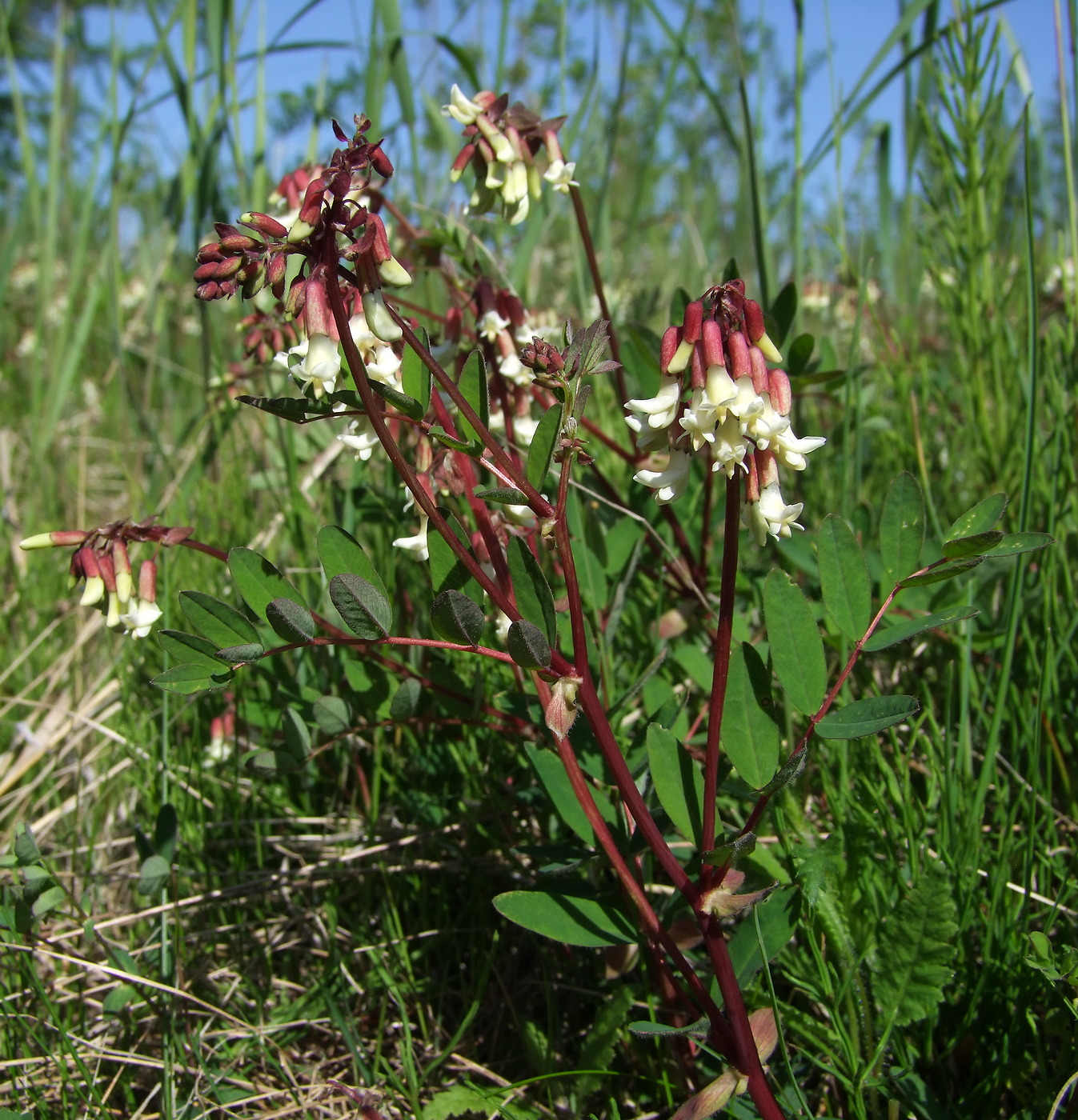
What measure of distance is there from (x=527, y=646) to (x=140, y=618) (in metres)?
0.67

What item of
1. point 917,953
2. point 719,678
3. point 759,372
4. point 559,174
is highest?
point 559,174

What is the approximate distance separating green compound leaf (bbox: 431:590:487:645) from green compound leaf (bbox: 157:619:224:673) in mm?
300

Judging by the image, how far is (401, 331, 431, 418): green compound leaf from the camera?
1082mm

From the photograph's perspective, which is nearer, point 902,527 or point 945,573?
point 945,573

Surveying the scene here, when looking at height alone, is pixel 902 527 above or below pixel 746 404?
below

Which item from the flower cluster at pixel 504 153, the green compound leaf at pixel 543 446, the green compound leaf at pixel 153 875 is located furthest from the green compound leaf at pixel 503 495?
the green compound leaf at pixel 153 875

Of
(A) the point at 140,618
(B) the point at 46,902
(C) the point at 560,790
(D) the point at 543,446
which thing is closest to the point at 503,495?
(D) the point at 543,446

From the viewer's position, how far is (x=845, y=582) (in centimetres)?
115

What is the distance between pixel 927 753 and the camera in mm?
1254

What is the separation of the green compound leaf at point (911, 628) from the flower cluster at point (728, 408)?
23 centimetres

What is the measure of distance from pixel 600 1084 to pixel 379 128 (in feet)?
7.82

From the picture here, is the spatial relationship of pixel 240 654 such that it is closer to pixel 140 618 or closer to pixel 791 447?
pixel 140 618

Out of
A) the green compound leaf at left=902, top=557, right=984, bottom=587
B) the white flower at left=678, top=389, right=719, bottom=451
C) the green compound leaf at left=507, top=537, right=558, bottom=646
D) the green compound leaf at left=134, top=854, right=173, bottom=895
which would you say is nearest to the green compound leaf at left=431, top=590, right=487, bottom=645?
the green compound leaf at left=507, top=537, right=558, bottom=646

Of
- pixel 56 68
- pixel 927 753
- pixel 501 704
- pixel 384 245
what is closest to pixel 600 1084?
pixel 501 704
